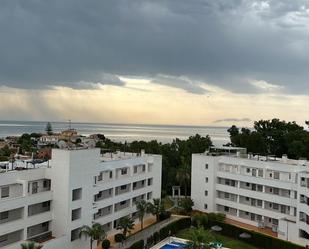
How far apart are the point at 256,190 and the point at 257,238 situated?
927cm

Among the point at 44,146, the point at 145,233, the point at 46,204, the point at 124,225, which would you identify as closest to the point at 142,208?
the point at 145,233

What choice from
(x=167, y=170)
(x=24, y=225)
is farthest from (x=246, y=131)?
(x=24, y=225)

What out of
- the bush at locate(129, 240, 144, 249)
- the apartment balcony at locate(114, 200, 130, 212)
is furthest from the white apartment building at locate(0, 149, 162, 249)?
the bush at locate(129, 240, 144, 249)

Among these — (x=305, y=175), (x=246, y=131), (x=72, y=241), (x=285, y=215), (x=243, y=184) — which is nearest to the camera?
(x=72, y=241)

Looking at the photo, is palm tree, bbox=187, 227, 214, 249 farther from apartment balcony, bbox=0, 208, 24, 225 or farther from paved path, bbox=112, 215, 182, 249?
apartment balcony, bbox=0, 208, 24, 225

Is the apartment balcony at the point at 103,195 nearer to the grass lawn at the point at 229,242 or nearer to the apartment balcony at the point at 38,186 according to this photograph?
the apartment balcony at the point at 38,186

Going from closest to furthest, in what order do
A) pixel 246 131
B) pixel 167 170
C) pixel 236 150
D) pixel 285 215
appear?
pixel 285 215 → pixel 236 150 → pixel 167 170 → pixel 246 131

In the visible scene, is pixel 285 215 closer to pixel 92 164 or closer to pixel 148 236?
pixel 148 236

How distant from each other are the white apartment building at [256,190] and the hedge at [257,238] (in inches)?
126

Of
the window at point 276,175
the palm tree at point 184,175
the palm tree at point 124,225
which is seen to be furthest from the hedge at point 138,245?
the palm tree at point 184,175

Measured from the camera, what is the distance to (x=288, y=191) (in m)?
53.2

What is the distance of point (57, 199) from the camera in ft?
130

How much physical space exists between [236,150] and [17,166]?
35.8 m

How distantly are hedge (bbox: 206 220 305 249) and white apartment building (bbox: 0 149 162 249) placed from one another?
15118 mm
